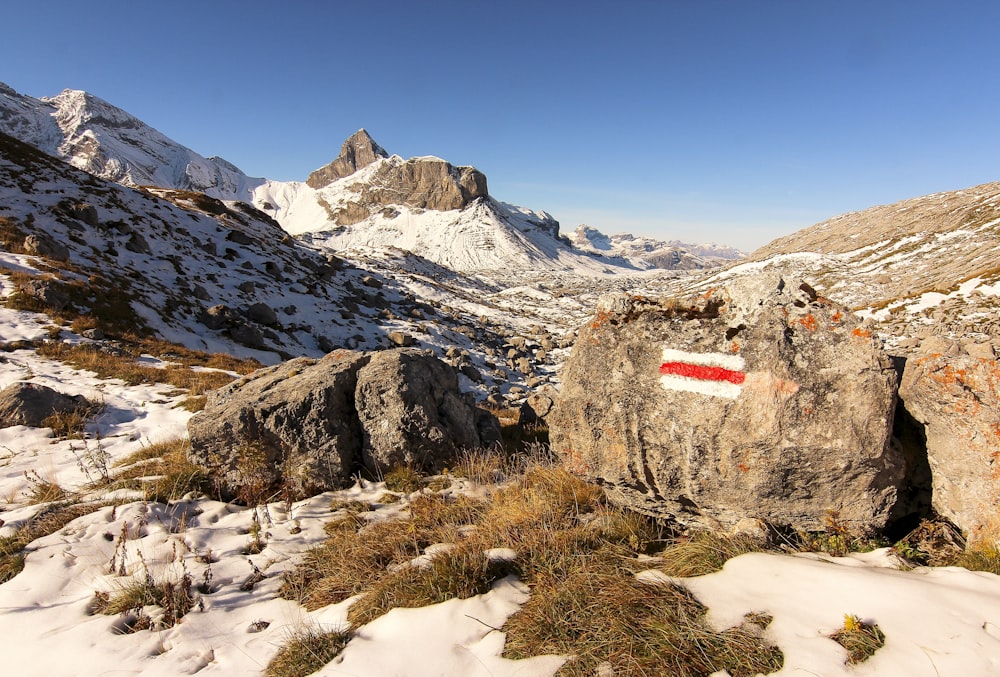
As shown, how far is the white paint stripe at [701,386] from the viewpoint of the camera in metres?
4.29

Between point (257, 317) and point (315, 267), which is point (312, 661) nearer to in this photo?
point (257, 317)

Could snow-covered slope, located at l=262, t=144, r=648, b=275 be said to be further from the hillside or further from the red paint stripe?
the red paint stripe

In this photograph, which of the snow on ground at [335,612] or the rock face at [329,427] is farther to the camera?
the rock face at [329,427]

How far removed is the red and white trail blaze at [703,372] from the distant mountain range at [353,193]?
117 meters

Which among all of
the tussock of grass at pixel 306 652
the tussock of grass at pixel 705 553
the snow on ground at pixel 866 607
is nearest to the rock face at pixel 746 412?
the tussock of grass at pixel 705 553

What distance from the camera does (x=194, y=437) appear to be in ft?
22.9

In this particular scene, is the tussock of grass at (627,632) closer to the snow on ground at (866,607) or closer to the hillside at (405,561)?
the hillside at (405,561)

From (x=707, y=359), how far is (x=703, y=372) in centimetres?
15

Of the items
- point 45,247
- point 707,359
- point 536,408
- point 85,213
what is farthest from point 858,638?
point 85,213

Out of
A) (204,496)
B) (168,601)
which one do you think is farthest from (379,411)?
(168,601)

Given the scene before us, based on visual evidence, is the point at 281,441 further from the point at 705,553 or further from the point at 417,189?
the point at 417,189

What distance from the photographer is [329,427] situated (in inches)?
282

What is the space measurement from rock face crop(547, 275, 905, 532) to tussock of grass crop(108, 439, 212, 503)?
636 centimetres

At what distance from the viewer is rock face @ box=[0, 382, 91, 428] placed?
371 inches
